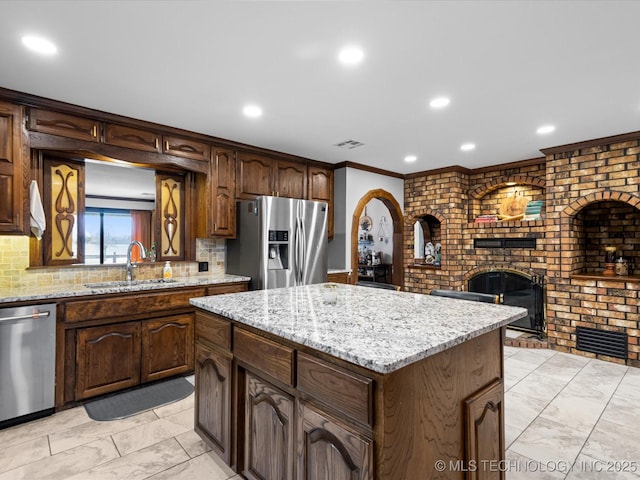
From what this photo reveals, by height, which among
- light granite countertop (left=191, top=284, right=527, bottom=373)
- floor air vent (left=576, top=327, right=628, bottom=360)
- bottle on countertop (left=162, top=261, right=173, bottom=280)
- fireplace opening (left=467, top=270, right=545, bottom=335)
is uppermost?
bottle on countertop (left=162, top=261, right=173, bottom=280)

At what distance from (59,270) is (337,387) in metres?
2.97

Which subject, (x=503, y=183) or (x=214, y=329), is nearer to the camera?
(x=214, y=329)

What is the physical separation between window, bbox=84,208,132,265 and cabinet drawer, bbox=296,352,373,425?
2.74 m

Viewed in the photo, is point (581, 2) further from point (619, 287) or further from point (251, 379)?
point (619, 287)

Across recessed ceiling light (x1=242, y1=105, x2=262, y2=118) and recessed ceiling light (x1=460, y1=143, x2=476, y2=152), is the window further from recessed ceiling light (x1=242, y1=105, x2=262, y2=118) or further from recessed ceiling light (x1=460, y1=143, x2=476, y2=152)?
recessed ceiling light (x1=460, y1=143, x2=476, y2=152)

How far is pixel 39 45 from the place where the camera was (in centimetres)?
191

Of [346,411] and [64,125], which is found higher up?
[64,125]

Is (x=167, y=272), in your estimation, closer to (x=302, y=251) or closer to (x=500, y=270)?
(x=302, y=251)

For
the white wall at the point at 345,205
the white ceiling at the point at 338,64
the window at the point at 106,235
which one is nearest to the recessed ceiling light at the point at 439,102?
the white ceiling at the point at 338,64

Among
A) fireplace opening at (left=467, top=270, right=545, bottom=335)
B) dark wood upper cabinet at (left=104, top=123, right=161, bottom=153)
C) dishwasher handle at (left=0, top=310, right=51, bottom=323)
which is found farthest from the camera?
fireplace opening at (left=467, top=270, right=545, bottom=335)

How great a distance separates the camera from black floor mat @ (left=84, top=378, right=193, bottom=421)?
8.21 ft

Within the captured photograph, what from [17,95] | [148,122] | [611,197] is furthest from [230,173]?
[611,197]

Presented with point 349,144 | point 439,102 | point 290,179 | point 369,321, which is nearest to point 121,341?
point 369,321

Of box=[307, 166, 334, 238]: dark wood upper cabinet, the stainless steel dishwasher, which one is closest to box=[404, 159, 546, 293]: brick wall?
box=[307, 166, 334, 238]: dark wood upper cabinet
